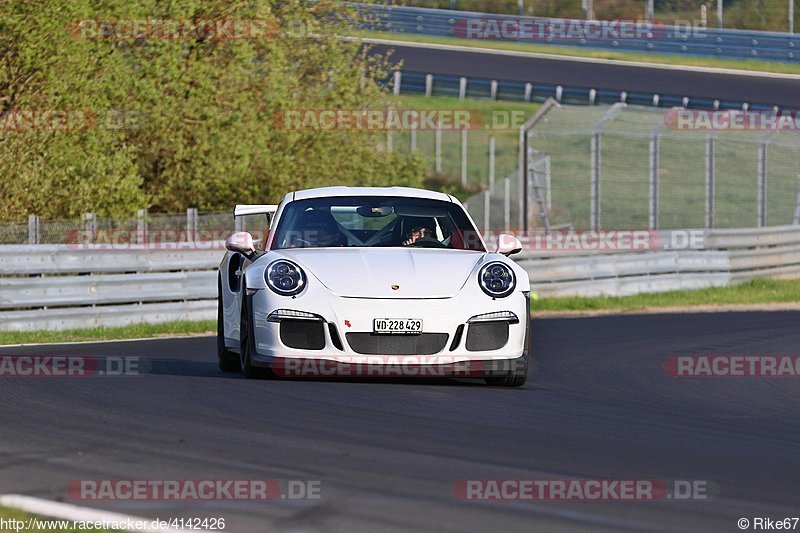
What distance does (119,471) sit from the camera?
593 cm

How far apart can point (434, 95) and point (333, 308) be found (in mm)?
36780

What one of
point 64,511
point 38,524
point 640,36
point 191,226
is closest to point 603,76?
point 640,36

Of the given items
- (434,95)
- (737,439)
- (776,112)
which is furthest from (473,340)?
(434,95)

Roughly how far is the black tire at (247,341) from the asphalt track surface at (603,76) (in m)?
24.7

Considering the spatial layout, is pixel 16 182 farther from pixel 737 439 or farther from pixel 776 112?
pixel 776 112

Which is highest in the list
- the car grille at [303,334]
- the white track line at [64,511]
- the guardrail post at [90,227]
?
the white track line at [64,511]

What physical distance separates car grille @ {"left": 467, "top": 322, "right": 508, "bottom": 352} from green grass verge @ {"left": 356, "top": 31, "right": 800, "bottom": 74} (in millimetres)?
29994

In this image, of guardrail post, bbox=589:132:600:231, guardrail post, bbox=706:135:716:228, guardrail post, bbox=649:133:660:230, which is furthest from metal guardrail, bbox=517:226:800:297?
guardrail post, bbox=589:132:600:231

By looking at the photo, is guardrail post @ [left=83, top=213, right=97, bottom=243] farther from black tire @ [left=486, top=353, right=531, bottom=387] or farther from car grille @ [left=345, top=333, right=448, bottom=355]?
car grille @ [left=345, top=333, right=448, bottom=355]

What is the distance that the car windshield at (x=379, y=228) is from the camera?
10.2 m

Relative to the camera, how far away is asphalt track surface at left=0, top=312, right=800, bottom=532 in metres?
5.17

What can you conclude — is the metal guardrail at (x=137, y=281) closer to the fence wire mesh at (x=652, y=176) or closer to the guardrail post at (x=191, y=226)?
the guardrail post at (x=191, y=226)

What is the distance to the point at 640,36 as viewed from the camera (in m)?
45.5

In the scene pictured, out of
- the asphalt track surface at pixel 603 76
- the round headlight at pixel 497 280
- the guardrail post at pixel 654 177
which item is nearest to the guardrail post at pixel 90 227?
the round headlight at pixel 497 280
